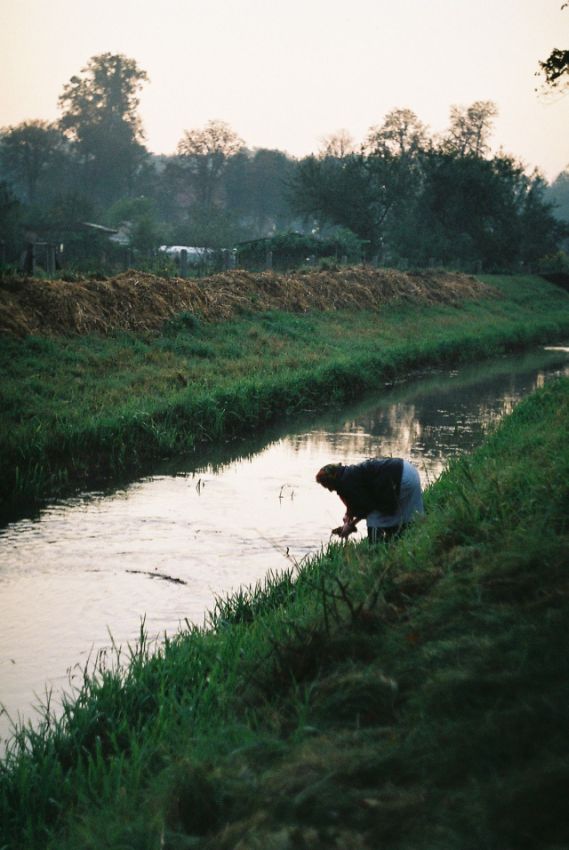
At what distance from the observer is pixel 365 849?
10.0 feet

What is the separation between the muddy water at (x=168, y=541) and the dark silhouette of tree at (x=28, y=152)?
92119 millimetres

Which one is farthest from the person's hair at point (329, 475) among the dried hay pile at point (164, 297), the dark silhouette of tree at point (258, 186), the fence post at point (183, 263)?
the dark silhouette of tree at point (258, 186)

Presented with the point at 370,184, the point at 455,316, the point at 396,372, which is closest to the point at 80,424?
the point at 396,372

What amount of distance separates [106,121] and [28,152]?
968cm

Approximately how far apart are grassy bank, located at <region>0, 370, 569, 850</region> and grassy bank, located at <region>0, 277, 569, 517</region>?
22.6 ft

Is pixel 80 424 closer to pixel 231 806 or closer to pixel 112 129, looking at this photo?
pixel 231 806

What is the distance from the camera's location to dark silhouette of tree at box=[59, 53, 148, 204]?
339 ft

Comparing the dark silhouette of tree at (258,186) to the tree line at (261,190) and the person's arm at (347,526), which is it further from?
the person's arm at (347,526)

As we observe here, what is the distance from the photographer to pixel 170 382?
17906 mm

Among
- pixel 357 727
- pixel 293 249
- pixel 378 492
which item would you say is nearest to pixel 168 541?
pixel 378 492

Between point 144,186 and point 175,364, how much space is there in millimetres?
94219

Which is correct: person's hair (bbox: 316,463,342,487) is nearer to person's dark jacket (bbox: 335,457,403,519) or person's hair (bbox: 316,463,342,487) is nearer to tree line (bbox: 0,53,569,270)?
person's dark jacket (bbox: 335,457,403,519)

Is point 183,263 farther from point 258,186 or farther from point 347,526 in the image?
point 258,186

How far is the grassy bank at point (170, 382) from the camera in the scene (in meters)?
13.1
